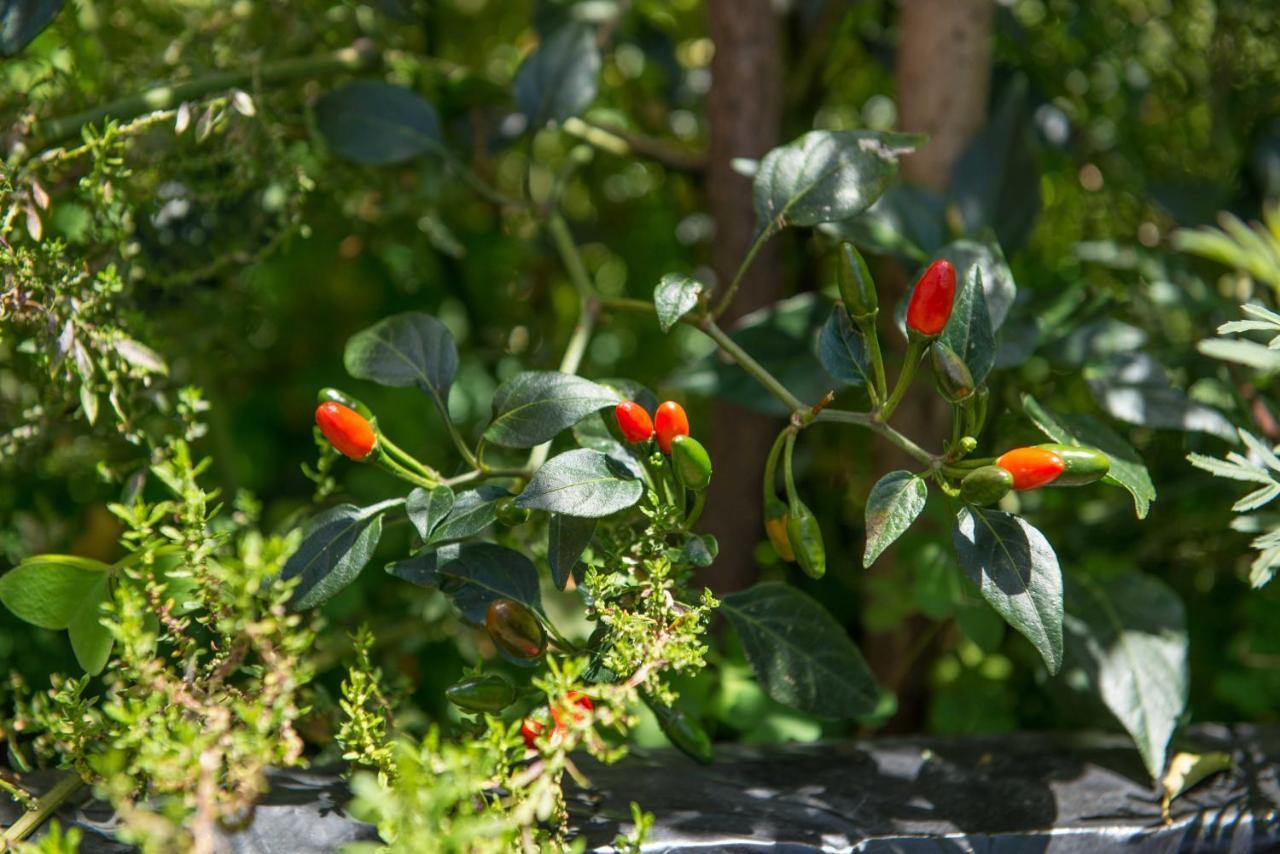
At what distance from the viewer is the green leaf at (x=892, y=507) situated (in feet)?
1.59

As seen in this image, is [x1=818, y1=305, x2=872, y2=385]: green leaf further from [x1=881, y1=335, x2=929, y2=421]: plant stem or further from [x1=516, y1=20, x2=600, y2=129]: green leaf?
Answer: [x1=516, y1=20, x2=600, y2=129]: green leaf

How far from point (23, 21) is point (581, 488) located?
45 cm

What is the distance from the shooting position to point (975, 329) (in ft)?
1.75

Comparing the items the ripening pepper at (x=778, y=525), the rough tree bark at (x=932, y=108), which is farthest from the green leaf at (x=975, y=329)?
the rough tree bark at (x=932, y=108)

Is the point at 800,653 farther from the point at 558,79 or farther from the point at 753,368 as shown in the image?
the point at 558,79

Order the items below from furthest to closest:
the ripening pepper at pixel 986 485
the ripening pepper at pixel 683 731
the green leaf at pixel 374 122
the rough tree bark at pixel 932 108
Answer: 1. the rough tree bark at pixel 932 108
2. the green leaf at pixel 374 122
3. the ripening pepper at pixel 683 731
4. the ripening pepper at pixel 986 485

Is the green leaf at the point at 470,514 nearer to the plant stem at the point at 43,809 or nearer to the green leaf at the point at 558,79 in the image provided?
the plant stem at the point at 43,809

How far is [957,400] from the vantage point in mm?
508

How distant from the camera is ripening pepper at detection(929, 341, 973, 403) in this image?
0.50 m

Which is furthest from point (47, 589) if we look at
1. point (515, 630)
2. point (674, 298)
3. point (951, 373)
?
point (951, 373)

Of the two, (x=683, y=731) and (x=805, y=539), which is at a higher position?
(x=805, y=539)

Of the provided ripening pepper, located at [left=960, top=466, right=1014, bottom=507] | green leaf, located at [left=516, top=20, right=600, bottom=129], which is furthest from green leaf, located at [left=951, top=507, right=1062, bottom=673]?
green leaf, located at [left=516, top=20, right=600, bottom=129]

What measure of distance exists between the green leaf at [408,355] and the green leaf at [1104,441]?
12.9 inches

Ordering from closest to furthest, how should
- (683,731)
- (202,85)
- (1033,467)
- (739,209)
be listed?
(1033,467) < (683,731) < (202,85) < (739,209)
